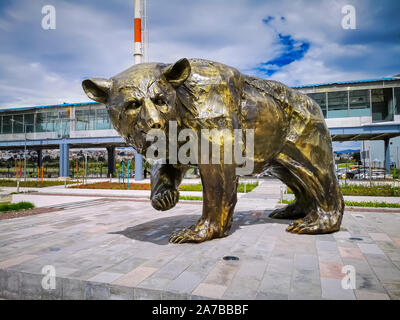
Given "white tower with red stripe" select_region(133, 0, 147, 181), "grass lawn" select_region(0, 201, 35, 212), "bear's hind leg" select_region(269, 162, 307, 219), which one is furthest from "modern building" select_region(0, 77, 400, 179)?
"bear's hind leg" select_region(269, 162, 307, 219)

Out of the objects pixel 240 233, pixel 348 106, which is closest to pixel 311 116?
pixel 240 233

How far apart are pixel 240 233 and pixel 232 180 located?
4.71 feet

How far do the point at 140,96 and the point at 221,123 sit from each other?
1.15 m

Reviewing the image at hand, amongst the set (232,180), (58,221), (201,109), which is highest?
(201,109)

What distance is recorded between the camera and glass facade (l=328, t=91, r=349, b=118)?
24.6 metres

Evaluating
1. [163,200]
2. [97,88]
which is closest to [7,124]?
[163,200]

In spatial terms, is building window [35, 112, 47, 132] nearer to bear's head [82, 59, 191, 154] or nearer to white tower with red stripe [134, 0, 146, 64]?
white tower with red stripe [134, 0, 146, 64]

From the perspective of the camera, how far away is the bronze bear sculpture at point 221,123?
11.6 ft

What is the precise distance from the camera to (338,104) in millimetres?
24734

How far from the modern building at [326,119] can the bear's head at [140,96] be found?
22.1 m

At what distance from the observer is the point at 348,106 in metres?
24.6

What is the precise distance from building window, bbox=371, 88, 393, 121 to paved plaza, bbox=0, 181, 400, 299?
912 inches

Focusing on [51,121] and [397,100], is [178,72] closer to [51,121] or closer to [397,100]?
[397,100]

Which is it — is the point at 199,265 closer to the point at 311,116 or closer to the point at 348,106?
the point at 311,116
